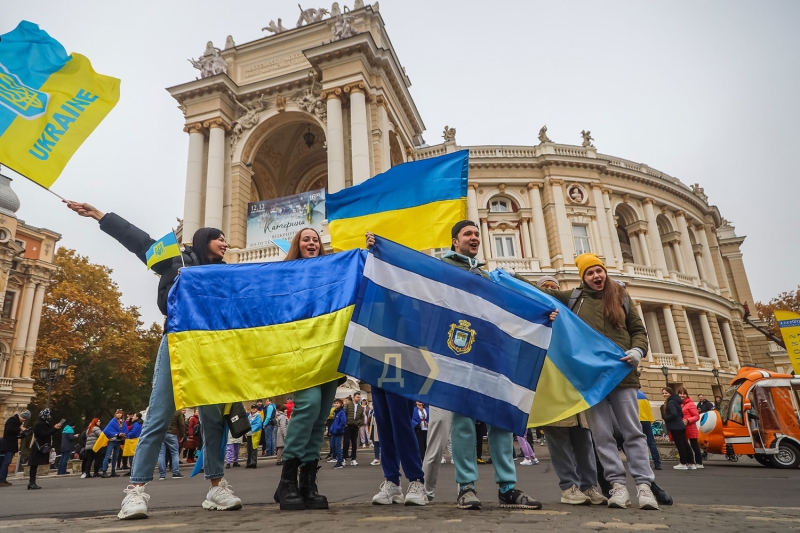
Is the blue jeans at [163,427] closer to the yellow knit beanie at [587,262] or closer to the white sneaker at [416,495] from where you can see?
the white sneaker at [416,495]

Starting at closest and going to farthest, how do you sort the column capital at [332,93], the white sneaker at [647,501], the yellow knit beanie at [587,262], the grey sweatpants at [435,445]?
the white sneaker at [647,501], the grey sweatpants at [435,445], the yellow knit beanie at [587,262], the column capital at [332,93]

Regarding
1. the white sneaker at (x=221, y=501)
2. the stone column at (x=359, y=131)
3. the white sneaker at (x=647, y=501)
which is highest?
the stone column at (x=359, y=131)

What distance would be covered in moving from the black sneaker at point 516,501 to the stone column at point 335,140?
17049 mm

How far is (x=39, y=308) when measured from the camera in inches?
1371

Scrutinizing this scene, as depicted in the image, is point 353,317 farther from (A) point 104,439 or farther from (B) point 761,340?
(B) point 761,340

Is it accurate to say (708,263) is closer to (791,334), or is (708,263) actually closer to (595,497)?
(791,334)

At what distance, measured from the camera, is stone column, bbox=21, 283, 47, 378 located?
3308cm

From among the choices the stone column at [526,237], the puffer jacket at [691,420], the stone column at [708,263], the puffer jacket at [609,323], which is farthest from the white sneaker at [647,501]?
the stone column at [708,263]

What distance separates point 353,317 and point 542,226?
89.1 feet

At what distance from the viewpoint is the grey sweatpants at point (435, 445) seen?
375 centimetres

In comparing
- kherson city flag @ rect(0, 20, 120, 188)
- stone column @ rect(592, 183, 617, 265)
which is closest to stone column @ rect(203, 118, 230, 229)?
kherson city flag @ rect(0, 20, 120, 188)

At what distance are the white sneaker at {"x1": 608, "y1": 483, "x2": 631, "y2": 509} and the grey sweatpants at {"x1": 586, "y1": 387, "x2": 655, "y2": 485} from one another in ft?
0.23

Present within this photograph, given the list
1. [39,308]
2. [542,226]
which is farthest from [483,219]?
[39,308]

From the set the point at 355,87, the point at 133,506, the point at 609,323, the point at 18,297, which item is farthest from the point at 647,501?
the point at 18,297
